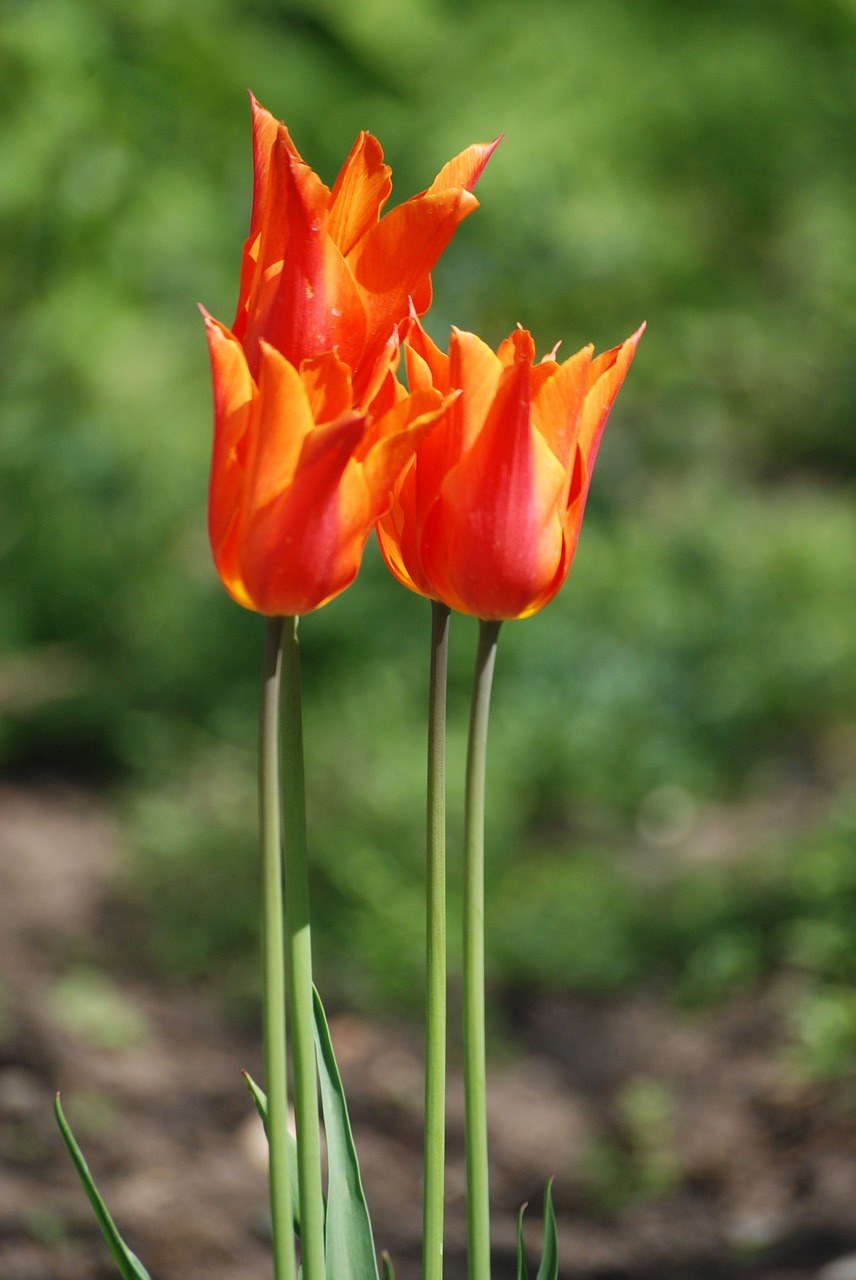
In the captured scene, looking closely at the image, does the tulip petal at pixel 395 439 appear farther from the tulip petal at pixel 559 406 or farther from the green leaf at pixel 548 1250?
the green leaf at pixel 548 1250

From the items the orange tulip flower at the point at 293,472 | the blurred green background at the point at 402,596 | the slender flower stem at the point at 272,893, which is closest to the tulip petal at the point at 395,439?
the orange tulip flower at the point at 293,472

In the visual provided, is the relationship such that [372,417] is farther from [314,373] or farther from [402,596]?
[402,596]

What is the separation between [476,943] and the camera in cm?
94

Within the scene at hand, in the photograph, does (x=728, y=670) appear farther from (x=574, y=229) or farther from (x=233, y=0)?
(x=233, y=0)

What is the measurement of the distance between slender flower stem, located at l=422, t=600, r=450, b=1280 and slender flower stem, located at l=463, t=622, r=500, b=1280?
18mm

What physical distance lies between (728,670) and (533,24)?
4.28 metres

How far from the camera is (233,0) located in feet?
19.6

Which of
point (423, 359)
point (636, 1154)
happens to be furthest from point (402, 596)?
point (423, 359)

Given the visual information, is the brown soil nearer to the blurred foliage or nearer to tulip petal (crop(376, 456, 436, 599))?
the blurred foliage

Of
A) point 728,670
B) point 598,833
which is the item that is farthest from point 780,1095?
point 728,670

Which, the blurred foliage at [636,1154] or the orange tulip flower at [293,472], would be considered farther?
the blurred foliage at [636,1154]

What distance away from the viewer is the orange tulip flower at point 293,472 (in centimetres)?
82

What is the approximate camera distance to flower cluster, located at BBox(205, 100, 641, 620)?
2.74 feet

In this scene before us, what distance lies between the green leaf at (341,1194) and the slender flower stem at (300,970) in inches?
3.0
